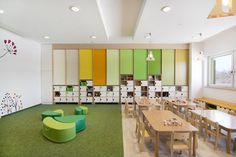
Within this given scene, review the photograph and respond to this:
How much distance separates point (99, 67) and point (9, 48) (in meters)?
3.89

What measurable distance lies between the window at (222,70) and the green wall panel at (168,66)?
1648 mm

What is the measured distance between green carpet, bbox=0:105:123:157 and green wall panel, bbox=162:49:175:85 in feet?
13.7

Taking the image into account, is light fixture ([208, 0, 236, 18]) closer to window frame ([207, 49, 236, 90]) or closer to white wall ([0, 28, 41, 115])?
window frame ([207, 49, 236, 90])

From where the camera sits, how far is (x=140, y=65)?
27.0 ft

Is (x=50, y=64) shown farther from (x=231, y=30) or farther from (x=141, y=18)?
(x=231, y=30)

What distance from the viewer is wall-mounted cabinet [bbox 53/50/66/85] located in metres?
8.25

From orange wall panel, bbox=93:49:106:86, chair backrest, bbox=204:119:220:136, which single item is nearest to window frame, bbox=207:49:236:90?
chair backrest, bbox=204:119:220:136

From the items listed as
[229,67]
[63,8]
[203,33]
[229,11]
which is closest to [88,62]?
[63,8]

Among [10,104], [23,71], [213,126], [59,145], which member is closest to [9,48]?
[23,71]

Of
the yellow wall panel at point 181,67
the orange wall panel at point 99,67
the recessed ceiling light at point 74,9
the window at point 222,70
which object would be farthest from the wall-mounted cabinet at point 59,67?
the window at point 222,70

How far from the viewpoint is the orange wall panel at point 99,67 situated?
8.23 m

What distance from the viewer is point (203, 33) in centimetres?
599

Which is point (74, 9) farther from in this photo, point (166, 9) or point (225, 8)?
point (225, 8)

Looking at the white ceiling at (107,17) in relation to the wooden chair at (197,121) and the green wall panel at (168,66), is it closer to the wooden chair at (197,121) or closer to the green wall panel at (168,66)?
the green wall panel at (168,66)
